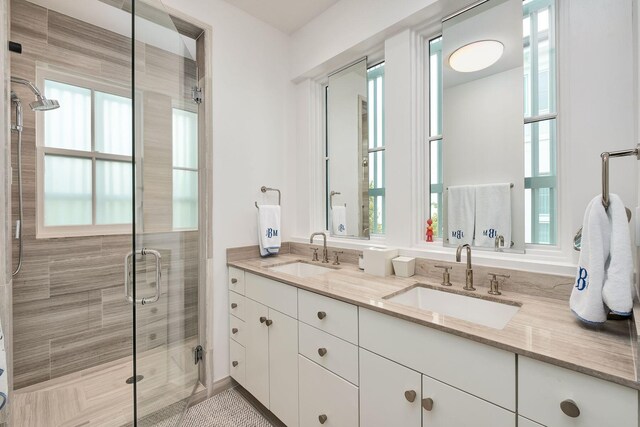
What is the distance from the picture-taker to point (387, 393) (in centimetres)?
109

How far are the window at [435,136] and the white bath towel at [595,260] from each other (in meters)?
0.85

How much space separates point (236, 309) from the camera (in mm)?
1972

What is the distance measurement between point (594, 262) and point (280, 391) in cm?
157

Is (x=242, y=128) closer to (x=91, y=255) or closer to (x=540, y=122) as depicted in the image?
(x=91, y=255)

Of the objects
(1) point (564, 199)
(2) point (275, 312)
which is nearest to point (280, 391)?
(2) point (275, 312)

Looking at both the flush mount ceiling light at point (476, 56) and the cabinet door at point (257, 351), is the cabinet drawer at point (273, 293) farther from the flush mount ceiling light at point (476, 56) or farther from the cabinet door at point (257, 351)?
the flush mount ceiling light at point (476, 56)

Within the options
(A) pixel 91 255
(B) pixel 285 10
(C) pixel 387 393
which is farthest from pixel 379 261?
(A) pixel 91 255

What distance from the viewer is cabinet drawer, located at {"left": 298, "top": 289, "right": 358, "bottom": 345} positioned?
4.01 feet

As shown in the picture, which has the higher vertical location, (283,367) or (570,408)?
(570,408)

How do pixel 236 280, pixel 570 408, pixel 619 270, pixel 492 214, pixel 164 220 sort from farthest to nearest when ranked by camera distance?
pixel 236 280, pixel 164 220, pixel 492 214, pixel 619 270, pixel 570 408

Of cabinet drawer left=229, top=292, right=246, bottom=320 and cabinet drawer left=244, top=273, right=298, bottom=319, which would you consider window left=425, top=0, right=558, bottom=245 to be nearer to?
A: cabinet drawer left=244, top=273, right=298, bottom=319

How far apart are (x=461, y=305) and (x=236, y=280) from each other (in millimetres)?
1431

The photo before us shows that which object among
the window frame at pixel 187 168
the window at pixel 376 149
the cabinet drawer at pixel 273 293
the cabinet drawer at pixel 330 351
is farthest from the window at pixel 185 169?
the window at pixel 376 149

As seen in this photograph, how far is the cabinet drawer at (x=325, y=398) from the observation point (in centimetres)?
123
